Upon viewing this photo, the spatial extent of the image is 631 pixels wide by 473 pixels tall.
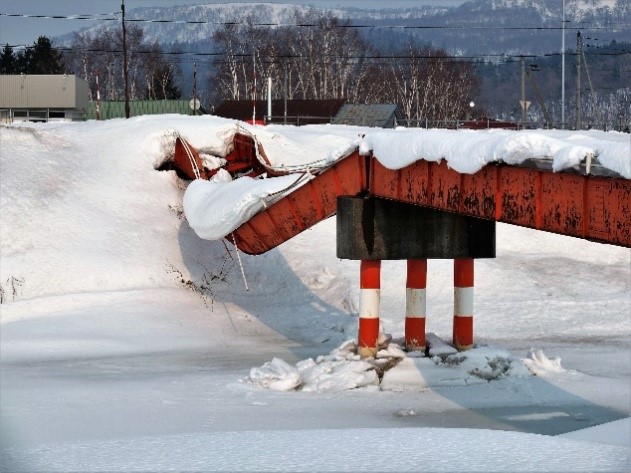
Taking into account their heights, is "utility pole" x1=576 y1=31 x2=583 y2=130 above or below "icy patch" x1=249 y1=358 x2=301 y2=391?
above

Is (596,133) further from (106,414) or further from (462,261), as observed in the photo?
(106,414)

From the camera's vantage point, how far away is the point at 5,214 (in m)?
31.6

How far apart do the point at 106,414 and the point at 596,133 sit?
28.4 m

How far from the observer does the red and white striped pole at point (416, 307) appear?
22562mm

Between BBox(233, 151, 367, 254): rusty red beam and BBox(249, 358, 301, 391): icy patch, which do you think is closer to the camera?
BBox(249, 358, 301, 391): icy patch

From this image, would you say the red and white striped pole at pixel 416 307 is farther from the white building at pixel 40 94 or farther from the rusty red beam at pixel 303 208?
the white building at pixel 40 94

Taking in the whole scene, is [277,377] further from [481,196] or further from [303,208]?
[481,196]

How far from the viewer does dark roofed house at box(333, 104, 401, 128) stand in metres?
75.4

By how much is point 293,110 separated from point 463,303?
193 ft

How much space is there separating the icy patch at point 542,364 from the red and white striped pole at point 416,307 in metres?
1.88

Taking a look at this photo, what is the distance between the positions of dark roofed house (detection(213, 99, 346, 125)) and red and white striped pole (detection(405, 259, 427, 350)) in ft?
169

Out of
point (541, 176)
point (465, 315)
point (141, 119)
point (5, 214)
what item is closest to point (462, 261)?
point (465, 315)

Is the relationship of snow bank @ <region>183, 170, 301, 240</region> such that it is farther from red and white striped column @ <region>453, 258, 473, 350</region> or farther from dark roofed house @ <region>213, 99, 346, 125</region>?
dark roofed house @ <region>213, 99, 346, 125</region>

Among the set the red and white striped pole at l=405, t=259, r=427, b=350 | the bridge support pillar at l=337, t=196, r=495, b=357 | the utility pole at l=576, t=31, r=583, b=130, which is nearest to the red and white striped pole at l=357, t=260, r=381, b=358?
Result: the bridge support pillar at l=337, t=196, r=495, b=357
